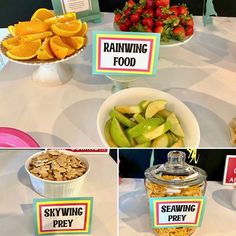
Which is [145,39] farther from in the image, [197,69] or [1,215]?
[1,215]

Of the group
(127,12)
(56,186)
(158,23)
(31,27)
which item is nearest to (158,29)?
(158,23)

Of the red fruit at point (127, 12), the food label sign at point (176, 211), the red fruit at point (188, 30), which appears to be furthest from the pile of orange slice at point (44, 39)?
the food label sign at point (176, 211)

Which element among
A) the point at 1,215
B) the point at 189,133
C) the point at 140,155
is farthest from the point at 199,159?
the point at 1,215

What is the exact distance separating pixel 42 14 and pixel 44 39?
0.29ft

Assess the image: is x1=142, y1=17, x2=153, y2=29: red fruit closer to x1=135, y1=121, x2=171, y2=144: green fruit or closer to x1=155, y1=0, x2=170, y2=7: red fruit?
x1=155, y1=0, x2=170, y2=7: red fruit

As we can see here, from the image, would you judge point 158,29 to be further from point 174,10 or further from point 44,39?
point 44,39

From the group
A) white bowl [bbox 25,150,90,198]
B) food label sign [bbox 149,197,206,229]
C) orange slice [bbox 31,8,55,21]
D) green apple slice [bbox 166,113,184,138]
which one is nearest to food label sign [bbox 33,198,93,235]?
white bowl [bbox 25,150,90,198]

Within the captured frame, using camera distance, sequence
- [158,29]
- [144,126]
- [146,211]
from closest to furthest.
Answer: [144,126], [158,29], [146,211]

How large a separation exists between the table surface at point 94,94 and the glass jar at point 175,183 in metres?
0.14

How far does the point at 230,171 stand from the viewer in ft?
2.98

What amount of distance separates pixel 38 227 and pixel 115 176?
18cm

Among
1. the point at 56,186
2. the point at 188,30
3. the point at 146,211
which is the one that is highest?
the point at 188,30

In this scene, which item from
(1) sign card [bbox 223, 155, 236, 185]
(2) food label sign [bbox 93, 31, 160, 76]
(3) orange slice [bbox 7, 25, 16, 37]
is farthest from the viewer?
(1) sign card [bbox 223, 155, 236, 185]

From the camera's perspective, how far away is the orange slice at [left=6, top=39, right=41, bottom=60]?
0.67m
